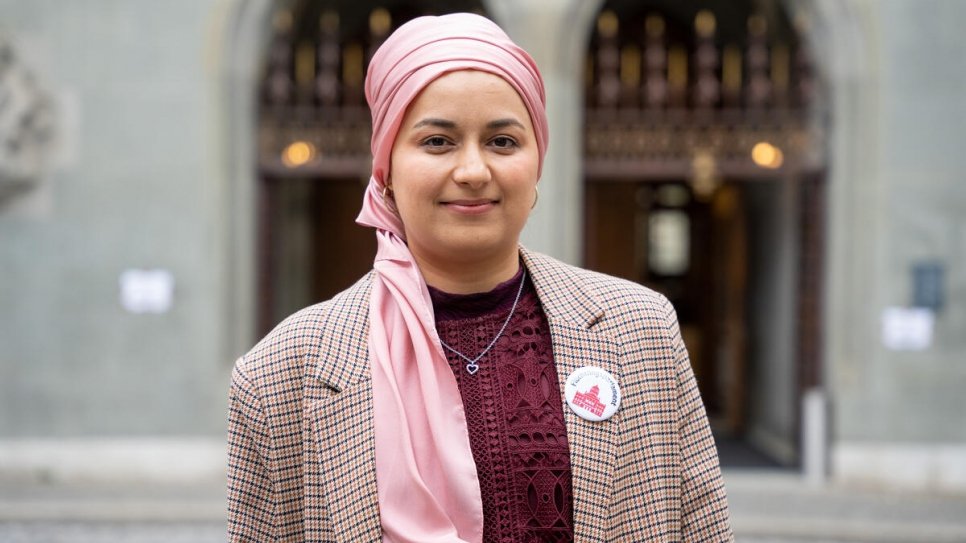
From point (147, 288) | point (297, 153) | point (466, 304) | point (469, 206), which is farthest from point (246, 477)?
point (297, 153)

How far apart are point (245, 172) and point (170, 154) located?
524 mm

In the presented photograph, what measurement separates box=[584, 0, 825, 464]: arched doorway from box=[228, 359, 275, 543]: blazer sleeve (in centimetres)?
681

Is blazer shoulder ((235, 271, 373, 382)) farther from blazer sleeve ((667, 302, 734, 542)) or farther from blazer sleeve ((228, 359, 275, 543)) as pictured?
blazer sleeve ((667, 302, 734, 542))

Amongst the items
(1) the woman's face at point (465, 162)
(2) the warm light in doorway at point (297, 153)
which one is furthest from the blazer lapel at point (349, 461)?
(2) the warm light in doorway at point (297, 153)

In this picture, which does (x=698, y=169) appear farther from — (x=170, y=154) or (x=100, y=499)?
(x=100, y=499)

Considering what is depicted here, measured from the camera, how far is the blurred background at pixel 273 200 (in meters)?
7.97

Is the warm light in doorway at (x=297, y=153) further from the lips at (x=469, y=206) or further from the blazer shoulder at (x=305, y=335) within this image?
the lips at (x=469, y=206)

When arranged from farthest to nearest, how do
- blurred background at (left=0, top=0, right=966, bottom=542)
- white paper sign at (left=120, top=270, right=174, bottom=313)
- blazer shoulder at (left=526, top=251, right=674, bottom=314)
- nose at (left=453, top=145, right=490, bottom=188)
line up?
white paper sign at (left=120, top=270, right=174, bottom=313) < blurred background at (left=0, top=0, right=966, bottom=542) < blazer shoulder at (left=526, top=251, right=674, bottom=314) < nose at (left=453, top=145, right=490, bottom=188)

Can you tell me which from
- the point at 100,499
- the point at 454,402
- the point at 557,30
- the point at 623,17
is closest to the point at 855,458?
the point at 557,30

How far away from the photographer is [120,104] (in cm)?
816

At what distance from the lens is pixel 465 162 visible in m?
1.70

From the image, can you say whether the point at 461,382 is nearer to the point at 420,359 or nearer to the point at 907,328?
the point at 420,359

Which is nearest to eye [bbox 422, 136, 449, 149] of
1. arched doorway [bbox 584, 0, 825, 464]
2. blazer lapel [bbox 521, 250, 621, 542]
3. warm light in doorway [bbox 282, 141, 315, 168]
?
blazer lapel [bbox 521, 250, 621, 542]

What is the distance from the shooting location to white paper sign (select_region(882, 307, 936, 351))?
314 inches
